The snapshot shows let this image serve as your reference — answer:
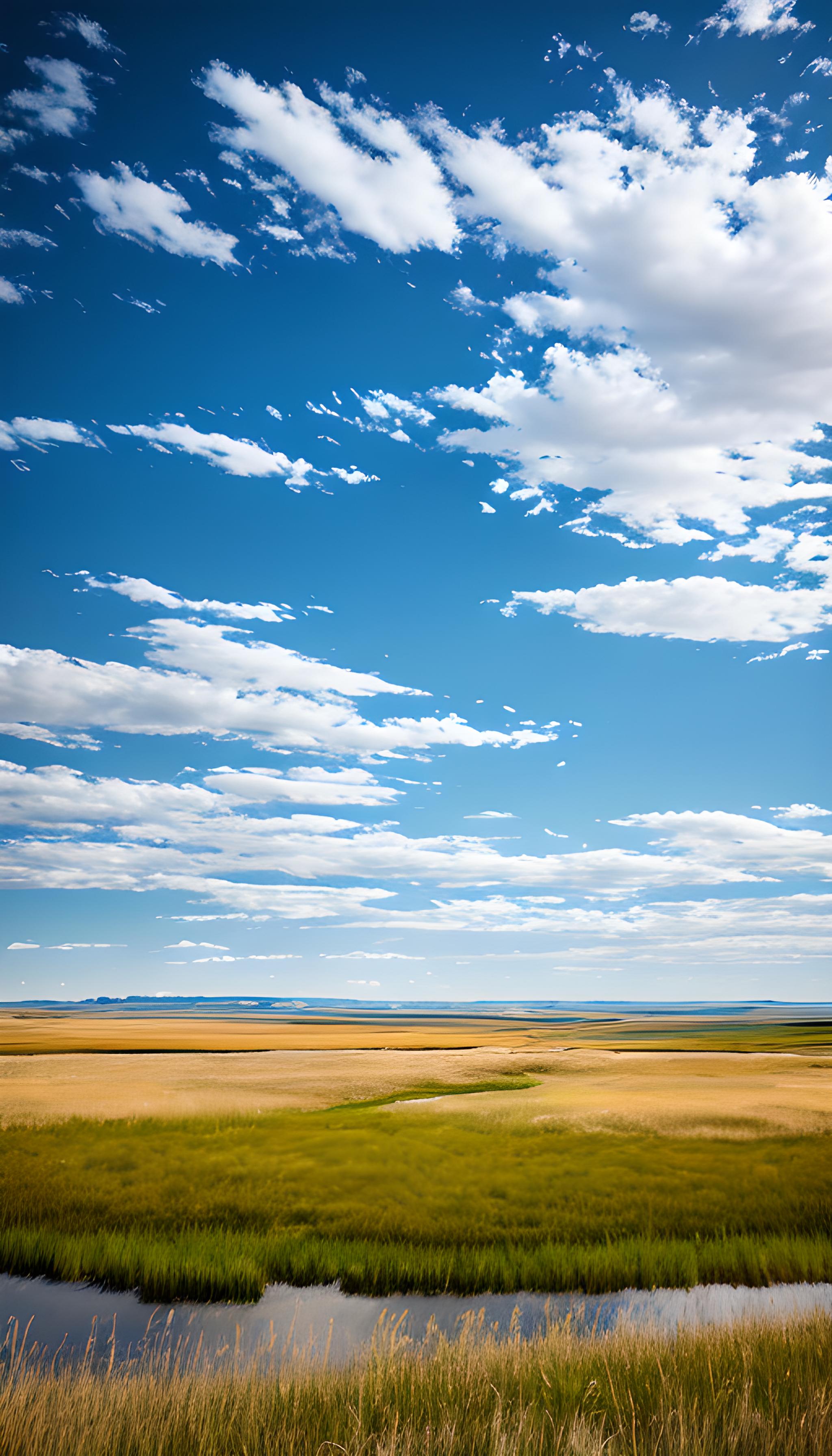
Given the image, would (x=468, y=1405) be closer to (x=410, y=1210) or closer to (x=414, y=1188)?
(x=410, y=1210)

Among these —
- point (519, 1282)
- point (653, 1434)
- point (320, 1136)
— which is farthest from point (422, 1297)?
point (320, 1136)

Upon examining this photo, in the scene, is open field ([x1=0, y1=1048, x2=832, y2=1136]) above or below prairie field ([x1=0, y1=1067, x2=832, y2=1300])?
below

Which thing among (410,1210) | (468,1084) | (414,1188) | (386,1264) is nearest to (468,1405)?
(386,1264)

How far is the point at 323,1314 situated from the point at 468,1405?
7661 mm

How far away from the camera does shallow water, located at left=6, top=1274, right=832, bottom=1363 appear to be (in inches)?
518

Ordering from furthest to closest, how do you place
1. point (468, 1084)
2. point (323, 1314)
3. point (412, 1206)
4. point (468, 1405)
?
point (468, 1084)
point (412, 1206)
point (323, 1314)
point (468, 1405)

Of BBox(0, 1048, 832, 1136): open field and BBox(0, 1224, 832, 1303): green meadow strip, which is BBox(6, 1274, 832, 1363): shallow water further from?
BBox(0, 1048, 832, 1136): open field

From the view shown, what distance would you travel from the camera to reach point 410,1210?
21.4 m

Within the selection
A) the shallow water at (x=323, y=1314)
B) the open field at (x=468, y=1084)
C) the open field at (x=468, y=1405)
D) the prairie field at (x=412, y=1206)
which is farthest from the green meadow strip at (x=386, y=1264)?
the open field at (x=468, y=1084)

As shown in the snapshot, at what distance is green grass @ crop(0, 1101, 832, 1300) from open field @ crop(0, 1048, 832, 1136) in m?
4.63

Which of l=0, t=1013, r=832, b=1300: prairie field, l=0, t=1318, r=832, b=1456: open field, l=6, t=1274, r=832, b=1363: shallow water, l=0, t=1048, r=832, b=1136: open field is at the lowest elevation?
l=0, t=1048, r=832, b=1136: open field

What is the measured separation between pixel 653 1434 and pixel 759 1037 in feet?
589

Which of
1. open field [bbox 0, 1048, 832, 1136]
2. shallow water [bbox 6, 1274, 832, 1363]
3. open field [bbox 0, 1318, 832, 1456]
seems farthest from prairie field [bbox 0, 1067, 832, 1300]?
open field [bbox 0, 1318, 832, 1456]

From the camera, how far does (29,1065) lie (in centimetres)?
6172
